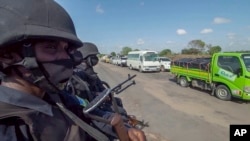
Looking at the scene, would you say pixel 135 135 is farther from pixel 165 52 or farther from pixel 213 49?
pixel 165 52

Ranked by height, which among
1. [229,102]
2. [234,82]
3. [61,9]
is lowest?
[229,102]

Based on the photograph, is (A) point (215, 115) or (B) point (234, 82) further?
(B) point (234, 82)

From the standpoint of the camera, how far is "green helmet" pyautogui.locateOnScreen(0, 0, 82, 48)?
122 centimetres

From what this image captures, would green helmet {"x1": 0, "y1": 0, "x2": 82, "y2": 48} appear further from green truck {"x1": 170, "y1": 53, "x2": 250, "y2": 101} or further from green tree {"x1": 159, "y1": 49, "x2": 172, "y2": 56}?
green tree {"x1": 159, "y1": 49, "x2": 172, "y2": 56}

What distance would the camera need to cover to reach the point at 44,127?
120 centimetres

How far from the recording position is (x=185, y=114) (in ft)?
25.3

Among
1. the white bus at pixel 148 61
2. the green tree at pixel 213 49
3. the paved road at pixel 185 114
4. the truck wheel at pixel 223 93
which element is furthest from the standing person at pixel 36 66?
the green tree at pixel 213 49

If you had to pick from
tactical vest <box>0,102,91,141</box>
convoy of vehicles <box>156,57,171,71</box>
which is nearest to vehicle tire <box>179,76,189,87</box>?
convoy of vehicles <box>156,57,171,71</box>

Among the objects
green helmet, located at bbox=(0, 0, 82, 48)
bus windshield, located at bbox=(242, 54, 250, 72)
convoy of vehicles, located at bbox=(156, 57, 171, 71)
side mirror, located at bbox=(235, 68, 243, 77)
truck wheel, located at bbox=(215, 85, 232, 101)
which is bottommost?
truck wheel, located at bbox=(215, 85, 232, 101)

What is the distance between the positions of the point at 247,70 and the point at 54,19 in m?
8.91

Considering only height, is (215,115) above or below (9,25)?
below

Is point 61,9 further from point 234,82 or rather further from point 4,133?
point 234,82

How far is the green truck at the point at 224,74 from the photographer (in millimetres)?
8938

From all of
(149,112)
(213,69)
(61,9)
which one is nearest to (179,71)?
(213,69)
